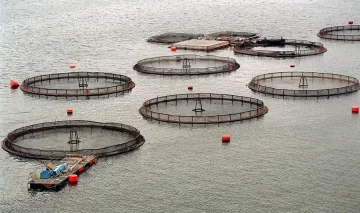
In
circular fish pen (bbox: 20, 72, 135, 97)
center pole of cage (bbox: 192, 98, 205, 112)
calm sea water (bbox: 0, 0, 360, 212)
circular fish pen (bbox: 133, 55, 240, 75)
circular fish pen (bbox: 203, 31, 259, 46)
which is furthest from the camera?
circular fish pen (bbox: 203, 31, 259, 46)

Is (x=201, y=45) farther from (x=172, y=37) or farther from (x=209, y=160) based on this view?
(x=209, y=160)

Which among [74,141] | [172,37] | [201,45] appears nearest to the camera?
[74,141]

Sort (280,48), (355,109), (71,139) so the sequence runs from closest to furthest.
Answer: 1. (71,139)
2. (355,109)
3. (280,48)

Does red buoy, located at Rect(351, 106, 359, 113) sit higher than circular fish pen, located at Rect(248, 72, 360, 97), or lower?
lower

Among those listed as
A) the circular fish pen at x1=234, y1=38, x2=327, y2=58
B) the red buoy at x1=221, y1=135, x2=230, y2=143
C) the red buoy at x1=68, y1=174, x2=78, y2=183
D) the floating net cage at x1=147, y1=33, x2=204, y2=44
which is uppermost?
the floating net cage at x1=147, y1=33, x2=204, y2=44

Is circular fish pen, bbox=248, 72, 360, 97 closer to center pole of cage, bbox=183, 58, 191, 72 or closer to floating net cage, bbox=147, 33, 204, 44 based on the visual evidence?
center pole of cage, bbox=183, 58, 191, 72

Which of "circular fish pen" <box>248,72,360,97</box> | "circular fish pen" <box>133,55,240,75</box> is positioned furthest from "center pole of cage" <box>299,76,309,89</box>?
"circular fish pen" <box>133,55,240,75</box>

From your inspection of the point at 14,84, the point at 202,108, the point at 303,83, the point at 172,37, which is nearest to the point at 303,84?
the point at 303,83

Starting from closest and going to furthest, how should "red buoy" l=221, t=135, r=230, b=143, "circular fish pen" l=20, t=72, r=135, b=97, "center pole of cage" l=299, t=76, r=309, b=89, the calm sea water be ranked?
the calm sea water, "red buoy" l=221, t=135, r=230, b=143, "circular fish pen" l=20, t=72, r=135, b=97, "center pole of cage" l=299, t=76, r=309, b=89
